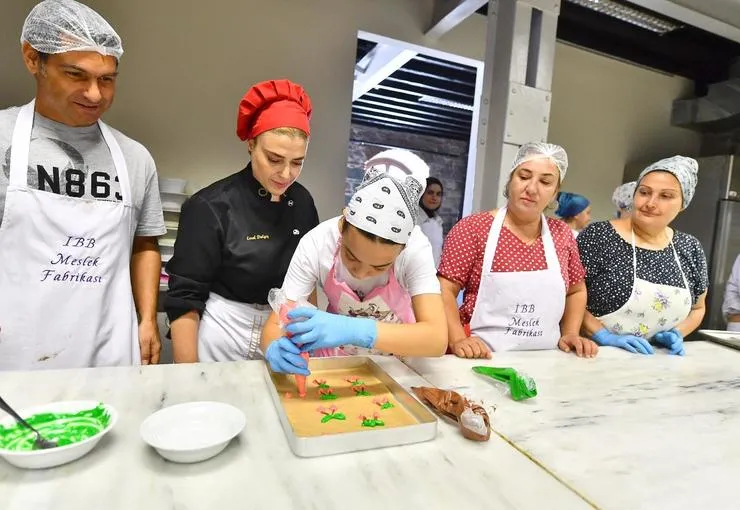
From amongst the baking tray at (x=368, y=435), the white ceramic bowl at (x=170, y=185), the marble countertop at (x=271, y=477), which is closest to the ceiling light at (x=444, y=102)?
the white ceramic bowl at (x=170, y=185)

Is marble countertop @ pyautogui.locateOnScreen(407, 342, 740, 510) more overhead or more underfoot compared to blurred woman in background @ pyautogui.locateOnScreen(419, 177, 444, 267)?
more underfoot

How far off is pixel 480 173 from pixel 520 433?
88.7 inches

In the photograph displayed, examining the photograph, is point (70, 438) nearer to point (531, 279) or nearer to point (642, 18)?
point (531, 279)

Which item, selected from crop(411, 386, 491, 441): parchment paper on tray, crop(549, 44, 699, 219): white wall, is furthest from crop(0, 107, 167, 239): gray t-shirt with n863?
crop(549, 44, 699, 219): white wall

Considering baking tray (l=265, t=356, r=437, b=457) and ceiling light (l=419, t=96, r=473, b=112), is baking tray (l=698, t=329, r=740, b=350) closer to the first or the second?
baking tray (l=265, t=356, r=437, b=457)

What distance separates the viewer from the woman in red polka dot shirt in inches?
63.7

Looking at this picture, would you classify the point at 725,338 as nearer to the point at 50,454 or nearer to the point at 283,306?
the point at 283,306

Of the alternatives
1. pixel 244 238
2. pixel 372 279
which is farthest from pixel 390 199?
pixel 244 238

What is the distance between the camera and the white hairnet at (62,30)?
118 cm

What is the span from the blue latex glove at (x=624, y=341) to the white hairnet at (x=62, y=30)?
6.29 ft

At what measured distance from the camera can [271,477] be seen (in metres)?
0.70

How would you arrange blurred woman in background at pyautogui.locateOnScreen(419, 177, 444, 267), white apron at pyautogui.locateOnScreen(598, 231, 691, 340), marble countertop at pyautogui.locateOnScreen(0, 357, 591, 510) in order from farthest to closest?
1. blurred woman in background at pyautogui.locateOnScreen(419, 177, 444, 267)
2. white apron at pyautogui.locateOnScreen(598, 231, 691, 340)
3. marble countertop at pyautogui.locateOnScreen(0, 357, 591, 510)

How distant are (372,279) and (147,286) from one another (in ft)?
2.48

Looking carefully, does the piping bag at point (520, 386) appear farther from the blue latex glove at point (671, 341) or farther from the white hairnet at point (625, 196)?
the white hairnet at point (625, 196)
